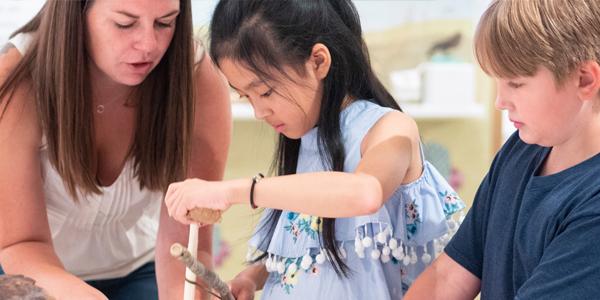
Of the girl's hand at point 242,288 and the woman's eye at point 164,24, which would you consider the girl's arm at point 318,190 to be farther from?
the woman's eye at point 164,24

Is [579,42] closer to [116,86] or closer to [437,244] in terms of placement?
[437,244]

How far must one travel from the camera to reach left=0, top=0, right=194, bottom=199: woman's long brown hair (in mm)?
1657

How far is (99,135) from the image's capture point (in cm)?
183

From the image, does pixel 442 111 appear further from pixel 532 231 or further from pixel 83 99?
pixel 532 231

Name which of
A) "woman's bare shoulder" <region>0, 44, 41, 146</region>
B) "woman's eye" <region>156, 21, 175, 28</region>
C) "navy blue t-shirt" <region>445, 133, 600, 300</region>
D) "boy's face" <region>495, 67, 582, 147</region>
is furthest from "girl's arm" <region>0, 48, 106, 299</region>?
"boy's face" <region>495, 67, 582, 147</region>

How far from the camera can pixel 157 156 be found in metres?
1.83

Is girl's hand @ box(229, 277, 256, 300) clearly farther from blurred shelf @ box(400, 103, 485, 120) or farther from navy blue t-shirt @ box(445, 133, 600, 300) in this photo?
blurred shelf @ box(400, 103, 485, 120)

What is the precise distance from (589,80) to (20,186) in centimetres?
110

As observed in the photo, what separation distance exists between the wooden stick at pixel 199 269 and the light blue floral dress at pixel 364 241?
18cm

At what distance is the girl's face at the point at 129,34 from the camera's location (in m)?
1.61

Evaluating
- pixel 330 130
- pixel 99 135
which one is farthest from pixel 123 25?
pixel 330 130

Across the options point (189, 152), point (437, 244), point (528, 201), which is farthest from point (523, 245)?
point (189, 152)

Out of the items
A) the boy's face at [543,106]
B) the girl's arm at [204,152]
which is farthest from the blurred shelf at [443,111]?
the boy's face at [543,106]

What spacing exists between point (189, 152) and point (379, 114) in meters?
0.53
